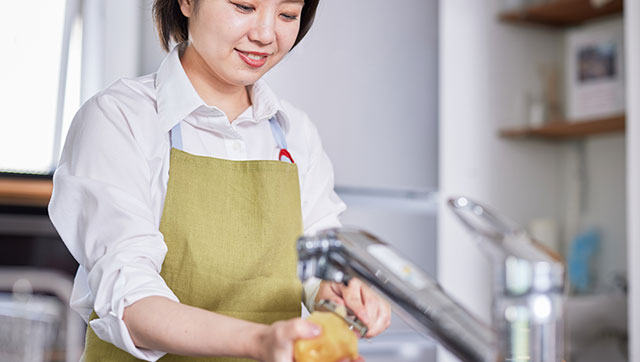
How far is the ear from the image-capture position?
904 mm

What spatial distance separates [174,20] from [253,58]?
0.46ft

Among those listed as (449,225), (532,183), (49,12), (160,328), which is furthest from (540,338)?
(532,183)

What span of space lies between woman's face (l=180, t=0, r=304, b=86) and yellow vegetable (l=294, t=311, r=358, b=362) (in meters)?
0.38

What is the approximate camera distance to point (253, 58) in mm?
897

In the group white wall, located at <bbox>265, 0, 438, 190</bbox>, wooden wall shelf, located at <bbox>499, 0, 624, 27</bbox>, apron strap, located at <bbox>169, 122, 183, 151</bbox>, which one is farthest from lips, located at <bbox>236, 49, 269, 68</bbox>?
wooden wall shelf, located at <bbox>499, 0, 624, 27</bbox>

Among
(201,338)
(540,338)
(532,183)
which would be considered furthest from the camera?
(532,183)

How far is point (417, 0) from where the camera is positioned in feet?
7.32

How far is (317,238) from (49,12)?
89 cm

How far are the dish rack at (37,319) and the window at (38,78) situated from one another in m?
0.41

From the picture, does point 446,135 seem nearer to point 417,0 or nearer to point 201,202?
point 417,0

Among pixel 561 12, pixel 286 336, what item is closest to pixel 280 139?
pixel 286 336

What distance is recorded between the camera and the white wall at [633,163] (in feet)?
6.74

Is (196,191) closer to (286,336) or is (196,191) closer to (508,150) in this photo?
(286,336)

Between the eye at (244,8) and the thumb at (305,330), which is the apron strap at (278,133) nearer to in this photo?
the eye at (244,8)
